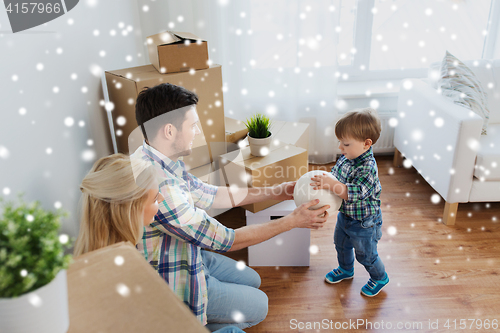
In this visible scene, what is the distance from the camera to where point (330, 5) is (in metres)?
2.52

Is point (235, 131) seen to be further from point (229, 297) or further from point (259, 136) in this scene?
point (229, 297)

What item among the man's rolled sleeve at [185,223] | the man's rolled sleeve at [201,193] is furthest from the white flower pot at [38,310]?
the man's rolled sleeve at [201,193]

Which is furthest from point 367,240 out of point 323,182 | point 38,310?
point 38,310

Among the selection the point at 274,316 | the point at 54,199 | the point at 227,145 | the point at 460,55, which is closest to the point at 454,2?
the point at 460,55

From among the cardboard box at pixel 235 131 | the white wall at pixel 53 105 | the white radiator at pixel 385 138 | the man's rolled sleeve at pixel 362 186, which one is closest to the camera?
the white wall at pixel 53 105

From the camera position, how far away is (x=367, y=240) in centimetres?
155

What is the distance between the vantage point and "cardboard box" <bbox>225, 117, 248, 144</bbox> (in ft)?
6.34

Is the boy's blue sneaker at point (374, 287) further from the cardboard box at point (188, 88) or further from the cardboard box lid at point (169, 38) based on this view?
the cardboard box lid at point (169, 38)

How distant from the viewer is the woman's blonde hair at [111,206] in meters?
0.93

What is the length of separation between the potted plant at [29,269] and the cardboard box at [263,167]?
122 cm

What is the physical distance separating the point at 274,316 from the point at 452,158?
126 cm

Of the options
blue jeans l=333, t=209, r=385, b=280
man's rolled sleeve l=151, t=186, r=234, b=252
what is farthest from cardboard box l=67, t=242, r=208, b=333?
blue jeans l=333, t=209, r=385, b=280

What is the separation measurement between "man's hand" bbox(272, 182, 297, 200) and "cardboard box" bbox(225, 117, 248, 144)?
1.52 feet

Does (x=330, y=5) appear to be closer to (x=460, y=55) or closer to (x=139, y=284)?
(x=460, y=55)
